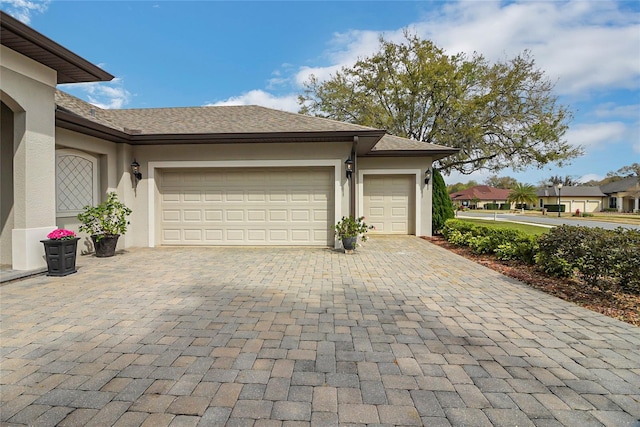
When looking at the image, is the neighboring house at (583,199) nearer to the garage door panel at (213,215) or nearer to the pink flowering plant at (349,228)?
the pink flowering plant at (349,228)

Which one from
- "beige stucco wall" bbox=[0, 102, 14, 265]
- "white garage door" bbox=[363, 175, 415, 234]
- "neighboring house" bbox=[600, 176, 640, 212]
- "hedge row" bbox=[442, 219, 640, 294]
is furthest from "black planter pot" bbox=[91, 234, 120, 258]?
"neighboring house" bbox=[600, 176, 640, 212]

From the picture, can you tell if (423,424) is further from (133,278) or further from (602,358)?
(133,278)

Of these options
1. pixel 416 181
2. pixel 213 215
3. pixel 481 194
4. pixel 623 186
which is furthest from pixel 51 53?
pixel 481 194

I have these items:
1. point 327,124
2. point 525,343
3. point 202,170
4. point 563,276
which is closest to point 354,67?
point 327,124

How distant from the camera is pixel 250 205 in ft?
28.7

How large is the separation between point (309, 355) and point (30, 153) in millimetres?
6334

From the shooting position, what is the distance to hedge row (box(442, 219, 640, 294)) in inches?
162

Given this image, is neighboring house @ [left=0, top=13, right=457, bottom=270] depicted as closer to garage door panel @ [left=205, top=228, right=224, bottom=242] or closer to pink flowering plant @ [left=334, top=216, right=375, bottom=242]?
garage door panel @ [left=205, top=228, right=224, bottom=242]

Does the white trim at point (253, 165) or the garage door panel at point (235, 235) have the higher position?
the white trim at point (253, 165)

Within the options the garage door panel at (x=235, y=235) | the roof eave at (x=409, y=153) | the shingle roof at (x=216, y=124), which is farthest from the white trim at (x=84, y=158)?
the roof eave at (x=409, y=153)

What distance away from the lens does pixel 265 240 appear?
345 inches

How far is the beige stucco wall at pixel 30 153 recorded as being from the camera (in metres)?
5.17

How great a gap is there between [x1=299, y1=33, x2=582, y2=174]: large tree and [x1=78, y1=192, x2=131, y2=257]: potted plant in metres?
15.1

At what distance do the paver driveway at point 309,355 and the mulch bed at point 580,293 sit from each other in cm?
30
